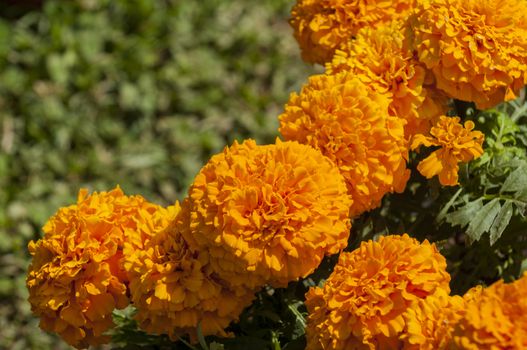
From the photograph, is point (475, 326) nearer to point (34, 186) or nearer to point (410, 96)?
point (410, 96)

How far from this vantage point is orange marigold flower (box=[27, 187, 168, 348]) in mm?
1743

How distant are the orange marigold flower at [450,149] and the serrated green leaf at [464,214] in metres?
0.07

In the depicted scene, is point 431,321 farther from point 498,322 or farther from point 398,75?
point 398,75

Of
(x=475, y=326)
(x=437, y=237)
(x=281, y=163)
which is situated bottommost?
(x=437, y=237)

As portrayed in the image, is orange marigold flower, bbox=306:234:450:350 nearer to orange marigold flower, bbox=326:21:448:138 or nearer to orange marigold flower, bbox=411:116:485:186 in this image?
orange marigold flower, bbox=411:116:485:186

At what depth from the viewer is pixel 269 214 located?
5.15ft

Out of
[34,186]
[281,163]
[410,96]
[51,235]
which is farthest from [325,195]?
[34,186]

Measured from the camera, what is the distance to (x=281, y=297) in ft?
6.11

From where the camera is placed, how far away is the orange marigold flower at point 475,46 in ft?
5.65

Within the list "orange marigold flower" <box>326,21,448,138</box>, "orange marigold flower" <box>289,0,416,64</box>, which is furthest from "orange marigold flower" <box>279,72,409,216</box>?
"orange marigold flower" <box>289,0,416,64</box>

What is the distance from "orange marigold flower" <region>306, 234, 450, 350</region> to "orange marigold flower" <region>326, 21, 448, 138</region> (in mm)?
345

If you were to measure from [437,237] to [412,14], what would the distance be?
48cm

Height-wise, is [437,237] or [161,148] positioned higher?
[437,237]

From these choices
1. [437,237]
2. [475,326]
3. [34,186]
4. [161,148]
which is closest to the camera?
[475,326]
